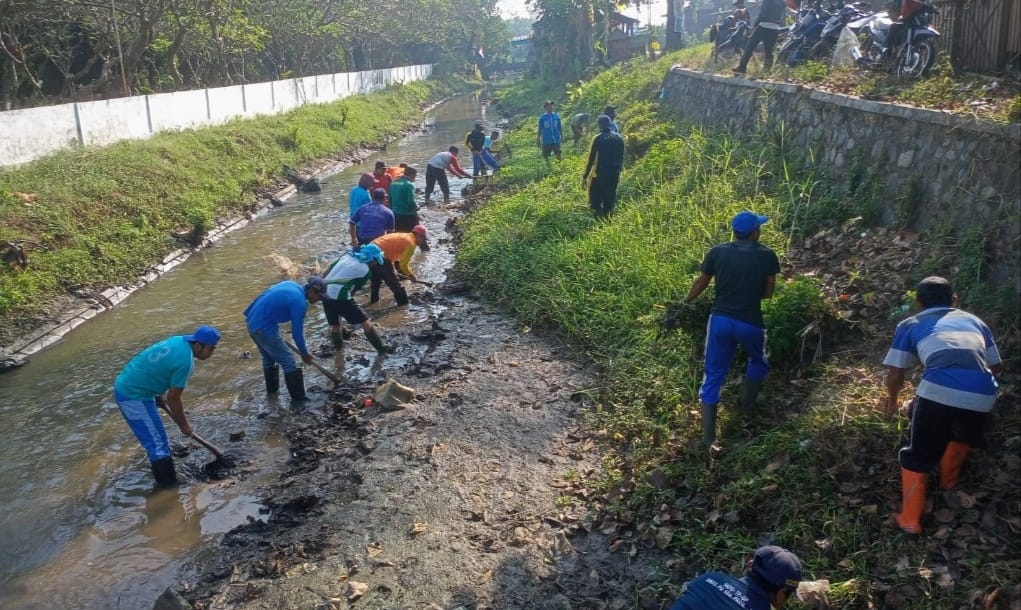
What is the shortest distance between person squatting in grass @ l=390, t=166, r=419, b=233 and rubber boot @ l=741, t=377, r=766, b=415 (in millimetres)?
7934

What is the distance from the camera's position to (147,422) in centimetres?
650

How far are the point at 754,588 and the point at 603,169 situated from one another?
8885 mm

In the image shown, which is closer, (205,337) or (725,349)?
(725,349)

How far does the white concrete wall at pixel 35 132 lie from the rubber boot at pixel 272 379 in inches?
393

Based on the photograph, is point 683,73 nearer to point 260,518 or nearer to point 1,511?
point 260,518

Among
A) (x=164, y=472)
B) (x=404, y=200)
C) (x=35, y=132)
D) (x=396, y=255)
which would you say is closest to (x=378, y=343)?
(x=396, y=255)

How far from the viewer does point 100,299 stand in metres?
11.8

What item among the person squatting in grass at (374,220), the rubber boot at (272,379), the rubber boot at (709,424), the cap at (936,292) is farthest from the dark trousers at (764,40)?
the rubber boot at (272,379)

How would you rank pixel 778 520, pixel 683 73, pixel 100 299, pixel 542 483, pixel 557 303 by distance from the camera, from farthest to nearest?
pixel 683 73 < pixel 100 299 < pixel 557 303 < pixel 542 483 < pixel 778 520

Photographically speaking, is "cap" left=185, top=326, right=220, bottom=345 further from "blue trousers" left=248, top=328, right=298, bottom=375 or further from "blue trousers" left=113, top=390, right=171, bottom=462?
"blue trousers" left=248, top=328, right=298, bottom=375

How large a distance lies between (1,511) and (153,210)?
9.83 m

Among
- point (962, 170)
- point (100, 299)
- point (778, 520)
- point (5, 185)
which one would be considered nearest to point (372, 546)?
point (778, 520)

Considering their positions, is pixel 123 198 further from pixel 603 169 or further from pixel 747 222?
pixel 747 222

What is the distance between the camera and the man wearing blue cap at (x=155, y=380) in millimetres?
6426
